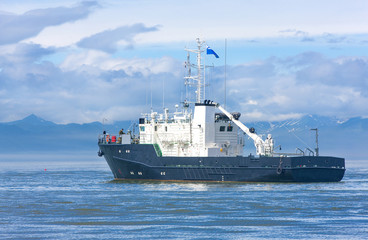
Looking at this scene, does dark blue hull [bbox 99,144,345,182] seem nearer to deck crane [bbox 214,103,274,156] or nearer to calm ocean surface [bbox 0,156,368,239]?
calm ocean surface [bbox 0,156,368,239]

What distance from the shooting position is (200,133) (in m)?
55.9

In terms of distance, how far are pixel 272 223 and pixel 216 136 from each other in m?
22.8

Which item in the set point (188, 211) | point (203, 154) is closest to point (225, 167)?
point (203, 154)

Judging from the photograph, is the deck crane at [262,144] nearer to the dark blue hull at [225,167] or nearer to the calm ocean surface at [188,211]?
the dark blue hull at [225,167]

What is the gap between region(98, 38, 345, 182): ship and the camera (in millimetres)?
52531

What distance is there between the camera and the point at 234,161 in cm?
5328

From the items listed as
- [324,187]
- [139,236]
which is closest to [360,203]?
[324,187]

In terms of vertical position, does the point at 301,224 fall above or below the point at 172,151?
below

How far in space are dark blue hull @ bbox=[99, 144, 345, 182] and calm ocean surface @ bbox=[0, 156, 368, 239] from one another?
37.6 inches

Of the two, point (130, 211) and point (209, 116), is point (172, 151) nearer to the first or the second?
point (209, 116)

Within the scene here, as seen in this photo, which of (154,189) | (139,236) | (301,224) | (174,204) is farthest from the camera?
(154,189)

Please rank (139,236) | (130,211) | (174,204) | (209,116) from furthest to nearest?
(209,116)
(174,204)
(130,211)
(139,236)

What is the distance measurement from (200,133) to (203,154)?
1812 millimetres

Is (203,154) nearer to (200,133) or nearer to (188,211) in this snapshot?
(200,133)
